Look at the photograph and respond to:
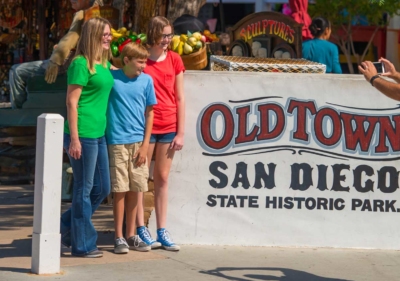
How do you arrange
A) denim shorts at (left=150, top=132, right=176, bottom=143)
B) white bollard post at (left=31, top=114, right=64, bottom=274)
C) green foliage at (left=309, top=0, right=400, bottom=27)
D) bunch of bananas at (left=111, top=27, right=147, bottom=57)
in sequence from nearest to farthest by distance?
white bollard post at (left=31, top=114, right=64, bottom=274) → denim shorts at (left=150, top=132, right=176, bottom=143) → bunch of bananas at (left=111, top=27, right=147, bottom=57) → green foliage at (left=309, top=0, right=400, bottom=27)

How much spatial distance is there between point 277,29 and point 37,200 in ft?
13.7

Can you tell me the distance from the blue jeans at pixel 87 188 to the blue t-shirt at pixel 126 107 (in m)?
0.14

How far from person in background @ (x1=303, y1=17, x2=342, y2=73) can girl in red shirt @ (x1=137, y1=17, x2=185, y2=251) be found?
9.74ft

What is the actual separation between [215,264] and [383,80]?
1958 mm

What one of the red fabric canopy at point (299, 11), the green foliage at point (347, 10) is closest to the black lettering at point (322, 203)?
the red fabric canopy at point (299, 11)

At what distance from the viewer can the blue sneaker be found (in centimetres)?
704

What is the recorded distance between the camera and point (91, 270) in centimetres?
631

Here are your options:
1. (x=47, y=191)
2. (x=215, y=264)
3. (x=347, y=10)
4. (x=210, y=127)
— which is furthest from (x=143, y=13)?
(x=347, y=10)

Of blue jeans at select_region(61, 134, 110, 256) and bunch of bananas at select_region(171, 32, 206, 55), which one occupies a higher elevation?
bunch of bananas at select_region(171, 32, 206, 55)

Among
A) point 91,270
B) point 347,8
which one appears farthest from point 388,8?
point 91,270

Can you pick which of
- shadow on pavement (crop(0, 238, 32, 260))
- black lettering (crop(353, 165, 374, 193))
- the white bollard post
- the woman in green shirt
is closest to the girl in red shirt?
the woman in green shirt

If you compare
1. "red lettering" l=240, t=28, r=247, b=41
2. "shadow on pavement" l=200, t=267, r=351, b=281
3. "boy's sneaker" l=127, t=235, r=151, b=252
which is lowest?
"shadow on pavement" l=200, t=267, r=351, b=281

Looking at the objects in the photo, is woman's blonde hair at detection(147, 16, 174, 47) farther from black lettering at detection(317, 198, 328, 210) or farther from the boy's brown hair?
black lettering at detection(317, 198, 328, 210)

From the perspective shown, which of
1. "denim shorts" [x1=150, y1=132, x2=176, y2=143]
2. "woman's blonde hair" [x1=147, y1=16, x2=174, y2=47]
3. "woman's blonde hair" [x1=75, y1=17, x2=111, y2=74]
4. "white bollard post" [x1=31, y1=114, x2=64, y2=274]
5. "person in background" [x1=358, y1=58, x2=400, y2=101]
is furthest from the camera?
"denim shorts" [x1=150, y1=132, x2=176, y2=143]
